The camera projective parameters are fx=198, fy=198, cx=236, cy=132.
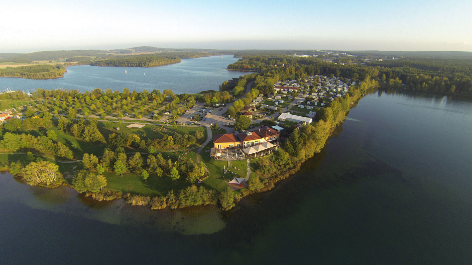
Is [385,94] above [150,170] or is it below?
above

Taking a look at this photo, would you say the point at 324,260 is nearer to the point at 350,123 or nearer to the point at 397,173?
the point at 397,173

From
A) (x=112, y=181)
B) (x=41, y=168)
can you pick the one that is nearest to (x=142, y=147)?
(x=112, y=181)

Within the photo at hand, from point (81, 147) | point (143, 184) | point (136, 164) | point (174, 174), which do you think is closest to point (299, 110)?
point (174, 174)

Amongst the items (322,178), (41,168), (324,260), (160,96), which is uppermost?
(160,96)

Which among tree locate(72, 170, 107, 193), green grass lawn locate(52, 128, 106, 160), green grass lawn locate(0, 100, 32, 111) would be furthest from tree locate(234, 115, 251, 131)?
green grass lawn locate(0, 100, 32, 111)

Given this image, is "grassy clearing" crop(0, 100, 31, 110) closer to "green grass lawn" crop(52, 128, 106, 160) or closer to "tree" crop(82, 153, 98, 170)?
"green grass lawn" crop(52, 128, 106, 160)
